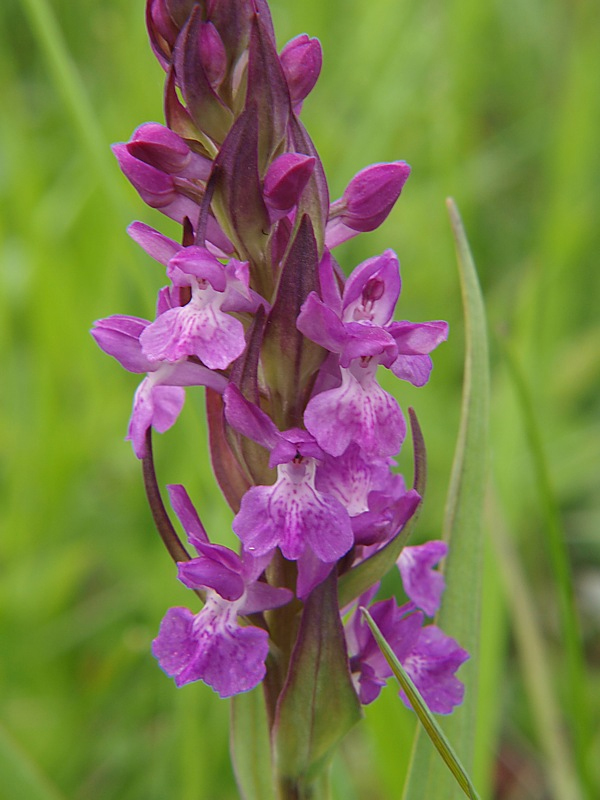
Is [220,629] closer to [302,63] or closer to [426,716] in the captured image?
[426,716]

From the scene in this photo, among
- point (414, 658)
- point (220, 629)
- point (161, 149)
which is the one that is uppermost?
point (161, 149)

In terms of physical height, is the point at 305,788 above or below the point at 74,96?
below

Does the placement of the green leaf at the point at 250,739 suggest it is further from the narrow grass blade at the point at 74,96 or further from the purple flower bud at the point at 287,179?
the narrow grass blade at the point at 74,96

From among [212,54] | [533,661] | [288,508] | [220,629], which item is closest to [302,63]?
[212,54]

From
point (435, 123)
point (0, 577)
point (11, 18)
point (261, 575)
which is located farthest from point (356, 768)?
point (11, 18)

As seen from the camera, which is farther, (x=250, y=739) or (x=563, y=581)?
(x=563, y=581)

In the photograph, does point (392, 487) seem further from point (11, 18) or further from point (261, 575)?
point (11, 18)
